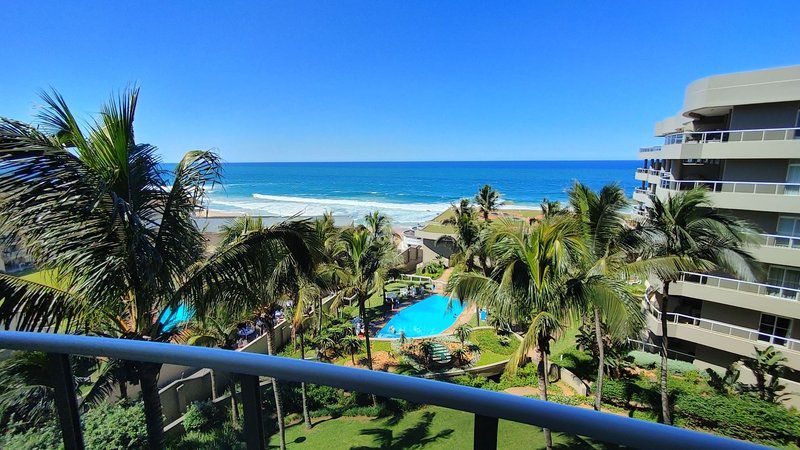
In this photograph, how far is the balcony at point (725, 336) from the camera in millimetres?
11783

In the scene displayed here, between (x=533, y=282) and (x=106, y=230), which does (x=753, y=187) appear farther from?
(x=106, y=230)

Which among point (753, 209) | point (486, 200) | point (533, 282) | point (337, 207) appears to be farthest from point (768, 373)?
point (337, 207)

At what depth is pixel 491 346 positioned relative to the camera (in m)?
17.0

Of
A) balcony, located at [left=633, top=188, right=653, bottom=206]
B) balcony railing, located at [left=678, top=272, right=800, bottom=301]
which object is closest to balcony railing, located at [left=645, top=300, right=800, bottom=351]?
balcony railing, located at [left=678, top=272, right=800, bottom=301]

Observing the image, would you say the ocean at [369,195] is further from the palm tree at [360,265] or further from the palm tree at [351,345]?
the palm tree at [360,265]

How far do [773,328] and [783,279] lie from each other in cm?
168

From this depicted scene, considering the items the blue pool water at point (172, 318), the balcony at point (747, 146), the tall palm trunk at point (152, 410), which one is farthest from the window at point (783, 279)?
the tall palm trunk at point (152, 410)

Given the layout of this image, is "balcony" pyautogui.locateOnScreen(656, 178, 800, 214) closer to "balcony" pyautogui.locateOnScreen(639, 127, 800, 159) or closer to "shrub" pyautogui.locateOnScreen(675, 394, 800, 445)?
"balcony" pyautogui.locateOnScreen(639, 127, 800, 159)

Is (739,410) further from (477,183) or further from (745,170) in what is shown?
(477,183)

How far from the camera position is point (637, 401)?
11.8 meters

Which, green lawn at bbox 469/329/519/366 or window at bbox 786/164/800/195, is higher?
window at bbox 786/164/800/195

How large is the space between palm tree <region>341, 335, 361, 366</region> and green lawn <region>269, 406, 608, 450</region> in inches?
542

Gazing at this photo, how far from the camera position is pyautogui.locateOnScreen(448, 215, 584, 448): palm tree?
803cm

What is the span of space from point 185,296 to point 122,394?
13.4 ft
